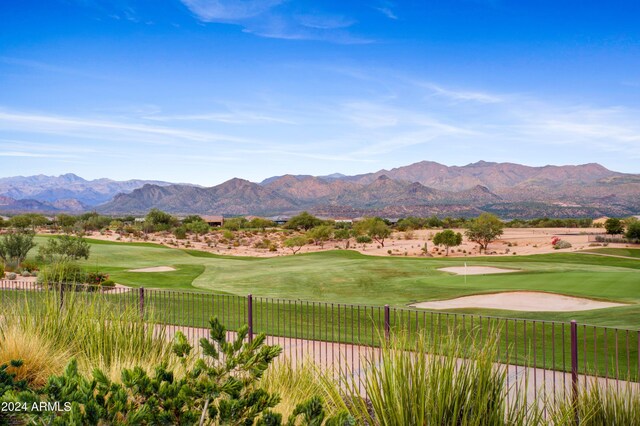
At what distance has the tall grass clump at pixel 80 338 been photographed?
951 cm

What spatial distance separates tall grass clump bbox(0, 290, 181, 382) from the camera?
9.51m

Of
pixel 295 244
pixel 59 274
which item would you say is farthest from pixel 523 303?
pixel 295 244

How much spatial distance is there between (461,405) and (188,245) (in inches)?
2750

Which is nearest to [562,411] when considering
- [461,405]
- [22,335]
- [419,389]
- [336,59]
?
[461,405]

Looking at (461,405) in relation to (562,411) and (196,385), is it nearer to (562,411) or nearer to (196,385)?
(562,411)

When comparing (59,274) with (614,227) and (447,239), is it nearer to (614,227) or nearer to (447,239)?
(447,239)

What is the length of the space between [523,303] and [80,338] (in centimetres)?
1974

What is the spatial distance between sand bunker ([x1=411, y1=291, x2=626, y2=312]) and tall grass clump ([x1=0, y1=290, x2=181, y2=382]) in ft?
51.6

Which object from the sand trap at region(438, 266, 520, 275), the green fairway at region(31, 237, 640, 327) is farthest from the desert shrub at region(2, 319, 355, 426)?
the sand trap at region(438, 266, 520, 275)

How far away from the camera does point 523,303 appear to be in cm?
2486

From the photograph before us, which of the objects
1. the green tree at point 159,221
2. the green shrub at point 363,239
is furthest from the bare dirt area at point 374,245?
the green tree at point 159,221

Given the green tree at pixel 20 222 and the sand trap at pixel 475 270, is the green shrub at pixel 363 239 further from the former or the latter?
the green tree at pixel 20 222

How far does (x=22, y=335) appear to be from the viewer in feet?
32.5

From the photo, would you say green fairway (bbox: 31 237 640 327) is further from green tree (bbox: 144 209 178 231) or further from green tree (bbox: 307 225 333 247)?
green tree (bbox: 144 209 178 231)
